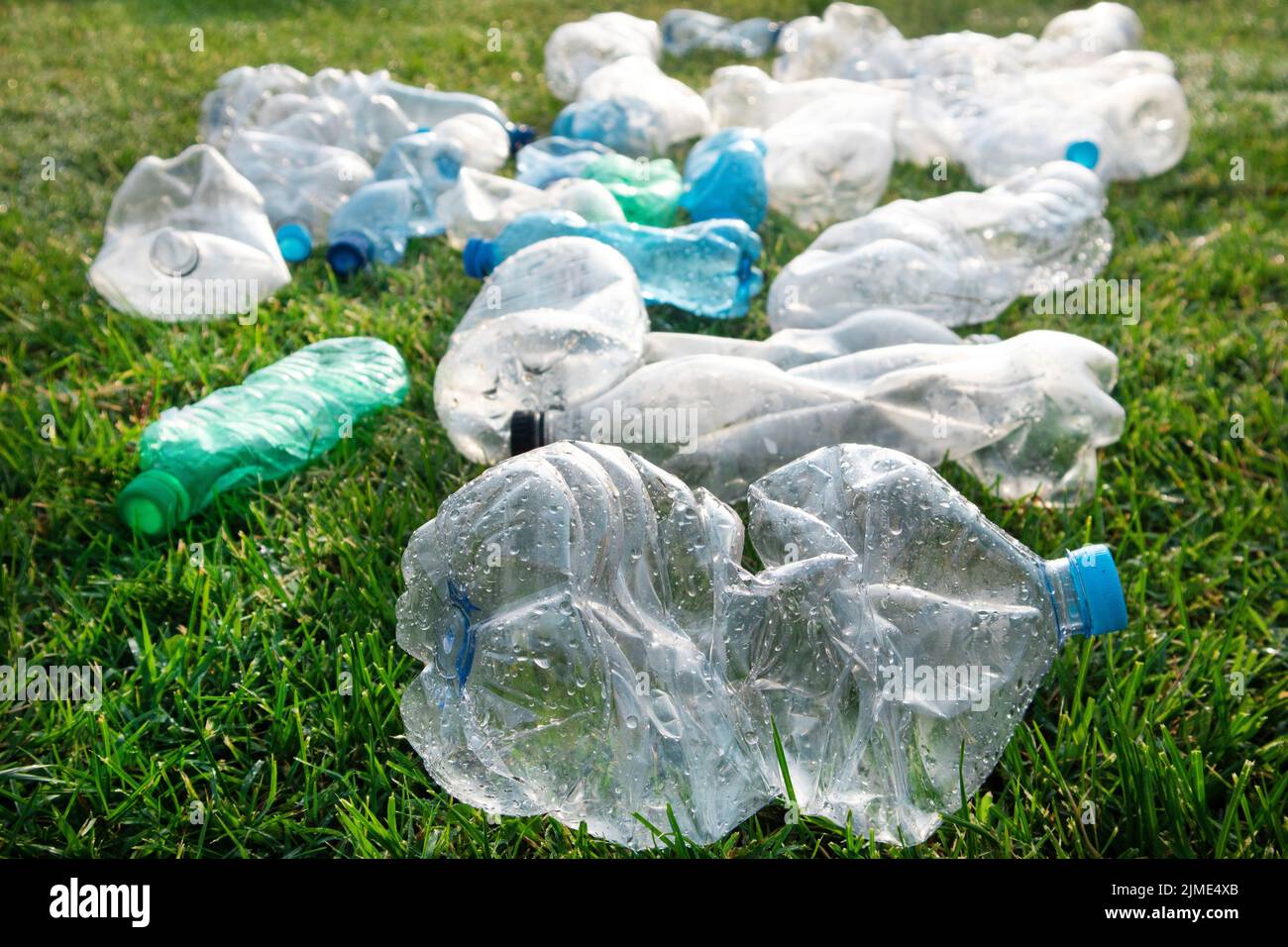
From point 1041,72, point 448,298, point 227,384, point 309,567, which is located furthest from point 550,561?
point 1041,72

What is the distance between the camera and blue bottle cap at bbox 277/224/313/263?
3053 millimetres

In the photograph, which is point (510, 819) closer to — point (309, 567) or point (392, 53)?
point (309, 567)

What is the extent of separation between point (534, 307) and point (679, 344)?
1.10ft

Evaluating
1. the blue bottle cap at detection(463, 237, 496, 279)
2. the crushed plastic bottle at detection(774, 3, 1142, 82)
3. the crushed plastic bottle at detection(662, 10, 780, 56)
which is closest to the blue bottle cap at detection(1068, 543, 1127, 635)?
the blue bottle cap at detection(463, 237, 496, 279)

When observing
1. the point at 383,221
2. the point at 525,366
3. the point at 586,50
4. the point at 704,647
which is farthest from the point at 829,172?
the point at 704,647

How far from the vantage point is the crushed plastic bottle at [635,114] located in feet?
12.7

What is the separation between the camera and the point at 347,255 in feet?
9.73

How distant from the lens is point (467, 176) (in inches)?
127

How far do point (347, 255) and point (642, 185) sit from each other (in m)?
0.92

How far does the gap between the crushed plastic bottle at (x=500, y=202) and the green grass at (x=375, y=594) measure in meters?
0.12

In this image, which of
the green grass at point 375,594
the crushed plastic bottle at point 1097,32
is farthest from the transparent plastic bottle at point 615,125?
the crushed plastic bottle at point 1097,32
